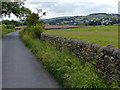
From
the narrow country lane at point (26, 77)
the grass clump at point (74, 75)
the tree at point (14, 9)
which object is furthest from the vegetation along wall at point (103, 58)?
the tree at point (14, 9)

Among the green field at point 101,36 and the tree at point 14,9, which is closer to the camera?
the green field at point 101,36

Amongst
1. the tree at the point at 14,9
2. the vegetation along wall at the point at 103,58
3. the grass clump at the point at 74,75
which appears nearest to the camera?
the vegetation along wall at the point at 103,58

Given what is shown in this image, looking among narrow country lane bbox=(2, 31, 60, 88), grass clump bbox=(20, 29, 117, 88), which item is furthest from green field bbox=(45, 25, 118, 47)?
narrow country lane bbox=(2, 31, 60, 88)

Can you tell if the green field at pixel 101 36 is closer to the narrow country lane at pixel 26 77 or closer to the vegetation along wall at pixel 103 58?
the vegetation along wall at pixel 103 58

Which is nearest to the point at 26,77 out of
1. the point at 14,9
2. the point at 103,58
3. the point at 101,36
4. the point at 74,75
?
the point at 74,75

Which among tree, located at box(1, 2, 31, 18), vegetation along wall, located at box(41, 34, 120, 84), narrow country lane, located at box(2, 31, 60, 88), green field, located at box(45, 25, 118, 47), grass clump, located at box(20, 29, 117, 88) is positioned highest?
tree, located at box(1, 2, 31, 18)

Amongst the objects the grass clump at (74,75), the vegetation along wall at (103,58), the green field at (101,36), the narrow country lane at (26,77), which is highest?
the green field at (101,36)

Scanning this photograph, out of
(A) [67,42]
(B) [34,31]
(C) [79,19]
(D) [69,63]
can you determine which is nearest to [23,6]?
(C) [79,19]

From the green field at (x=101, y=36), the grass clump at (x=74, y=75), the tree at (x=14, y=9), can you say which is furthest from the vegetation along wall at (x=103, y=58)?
the tree at (x=14, y=9)

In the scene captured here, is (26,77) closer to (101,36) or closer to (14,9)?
(101,36)

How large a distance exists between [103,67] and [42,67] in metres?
3.84

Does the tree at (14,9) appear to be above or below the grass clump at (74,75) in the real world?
above

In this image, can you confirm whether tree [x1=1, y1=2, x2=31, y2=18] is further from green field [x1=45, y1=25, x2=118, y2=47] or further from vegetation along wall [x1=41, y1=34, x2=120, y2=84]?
vegetation along wall [x1=41, y1=34, x2=120, y2=84]

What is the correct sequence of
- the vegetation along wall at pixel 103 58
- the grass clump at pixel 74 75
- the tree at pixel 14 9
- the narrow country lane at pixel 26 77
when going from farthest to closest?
the tree at pixel 14 9, the narrow country lane at pixel 26 77, the grass clump at pixel 74 75, the vegetation along wall at pixel 103 58
